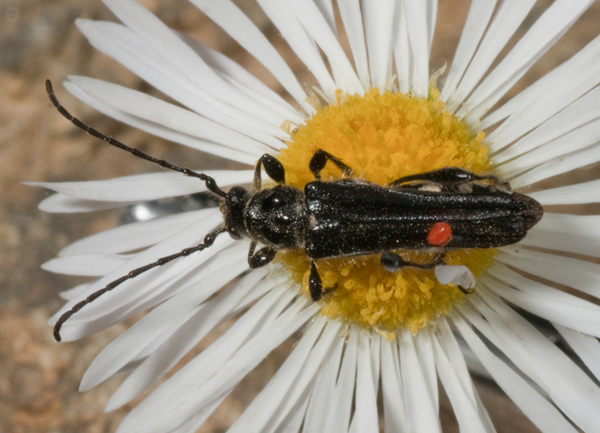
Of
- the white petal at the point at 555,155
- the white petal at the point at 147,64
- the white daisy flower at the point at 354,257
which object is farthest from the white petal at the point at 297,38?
the white petal at the point at 555,155

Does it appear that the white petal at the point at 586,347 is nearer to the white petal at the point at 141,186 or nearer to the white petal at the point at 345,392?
the white petal at the point at 345,392

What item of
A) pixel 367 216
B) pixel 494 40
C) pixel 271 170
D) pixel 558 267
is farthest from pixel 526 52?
pixel 271 170

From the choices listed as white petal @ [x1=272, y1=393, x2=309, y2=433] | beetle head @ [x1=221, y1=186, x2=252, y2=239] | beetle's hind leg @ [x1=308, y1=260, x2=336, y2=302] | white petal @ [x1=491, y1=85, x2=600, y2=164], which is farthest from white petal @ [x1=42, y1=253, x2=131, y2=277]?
white petal @ [x1=491, y1=85, x2=600, y2=164]

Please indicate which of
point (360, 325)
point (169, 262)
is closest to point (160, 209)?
point (169, 262)

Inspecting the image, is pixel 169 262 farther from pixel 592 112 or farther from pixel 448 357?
pixel 592 112

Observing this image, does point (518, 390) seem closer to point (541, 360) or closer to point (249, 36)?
point (541, 360)

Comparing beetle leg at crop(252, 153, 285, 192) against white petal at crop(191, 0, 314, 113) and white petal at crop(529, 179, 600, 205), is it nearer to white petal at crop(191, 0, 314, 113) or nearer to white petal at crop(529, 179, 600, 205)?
white petal at crop(191, 0, 314, 113)
